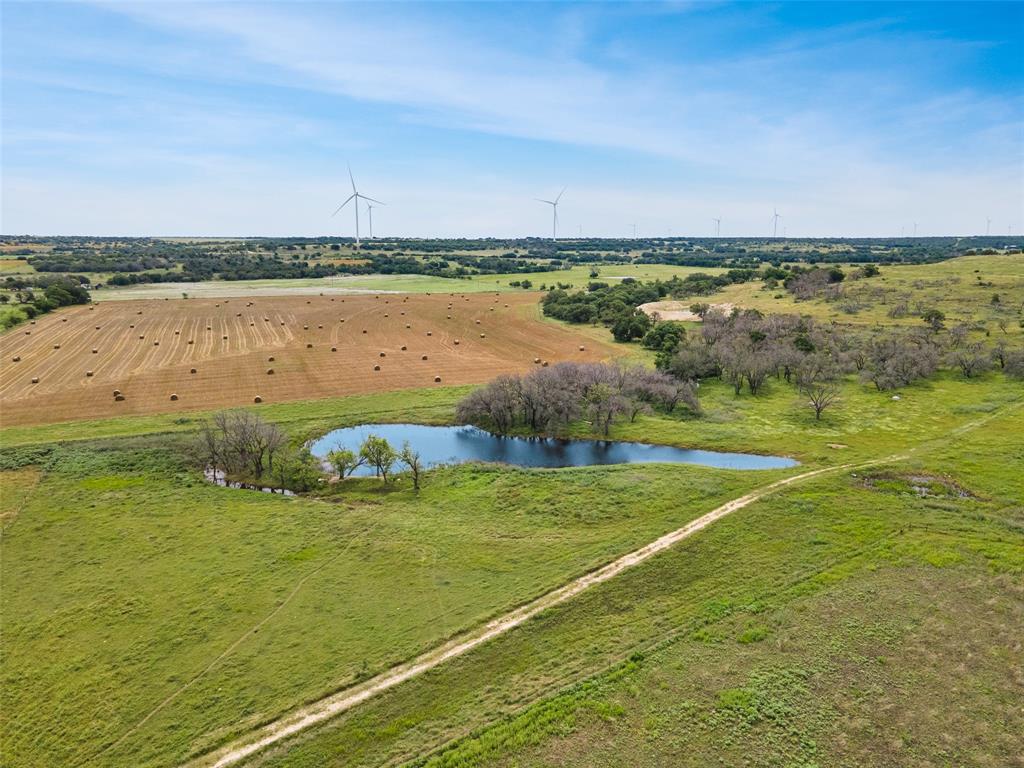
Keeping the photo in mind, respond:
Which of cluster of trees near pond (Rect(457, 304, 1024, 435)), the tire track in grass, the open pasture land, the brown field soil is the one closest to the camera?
the tire track in grass

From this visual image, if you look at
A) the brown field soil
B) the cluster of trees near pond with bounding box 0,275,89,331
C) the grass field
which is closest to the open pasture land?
the cluster of trees near pond with bounding box 0,275,89,331

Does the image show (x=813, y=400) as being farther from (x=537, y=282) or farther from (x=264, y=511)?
(x=537, y=282)

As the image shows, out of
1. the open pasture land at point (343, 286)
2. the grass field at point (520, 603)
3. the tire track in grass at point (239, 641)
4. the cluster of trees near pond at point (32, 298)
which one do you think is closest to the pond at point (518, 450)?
the grass field at point (520, 603)

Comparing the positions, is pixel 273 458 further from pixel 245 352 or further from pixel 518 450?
pixel 245 352

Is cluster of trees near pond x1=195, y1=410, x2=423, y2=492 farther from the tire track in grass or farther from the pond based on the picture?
the tire track in grass

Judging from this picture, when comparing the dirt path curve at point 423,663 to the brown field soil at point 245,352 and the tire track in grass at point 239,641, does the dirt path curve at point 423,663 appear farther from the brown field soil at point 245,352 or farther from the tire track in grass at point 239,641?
the brown field soil at point 245,352

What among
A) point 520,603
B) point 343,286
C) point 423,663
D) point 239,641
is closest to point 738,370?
point 520,603
